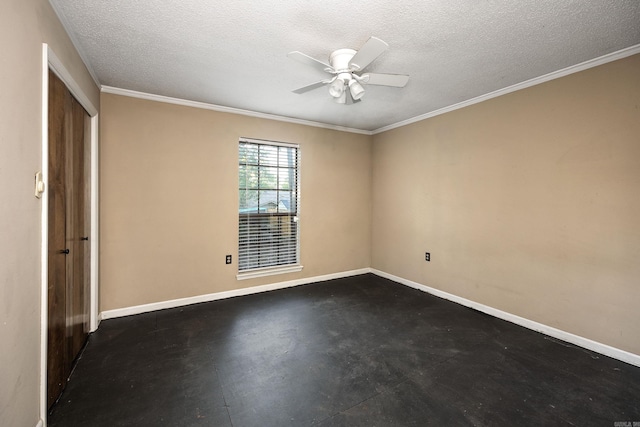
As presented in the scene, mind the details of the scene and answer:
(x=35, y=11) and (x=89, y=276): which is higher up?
(x=35, y=11)

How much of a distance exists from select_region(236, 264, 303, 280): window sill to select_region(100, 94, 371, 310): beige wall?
8 centimetres

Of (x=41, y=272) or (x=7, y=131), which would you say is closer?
(x=7, y=131)

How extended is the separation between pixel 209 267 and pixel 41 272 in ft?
6.66

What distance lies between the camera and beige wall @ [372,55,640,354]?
2.22 metres

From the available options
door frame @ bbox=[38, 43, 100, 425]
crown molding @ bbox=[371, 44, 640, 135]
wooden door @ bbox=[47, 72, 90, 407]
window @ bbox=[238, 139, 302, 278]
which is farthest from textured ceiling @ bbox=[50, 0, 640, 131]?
window @ bbox=[238, 139, 302, 278]

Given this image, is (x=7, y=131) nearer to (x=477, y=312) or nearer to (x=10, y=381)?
(x=10, y=381)

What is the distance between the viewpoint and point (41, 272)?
4.87 ft

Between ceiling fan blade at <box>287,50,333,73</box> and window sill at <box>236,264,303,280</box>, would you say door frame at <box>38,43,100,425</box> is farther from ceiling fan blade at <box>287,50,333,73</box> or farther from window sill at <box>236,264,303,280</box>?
window sill at <box>236,264,303,280</box>

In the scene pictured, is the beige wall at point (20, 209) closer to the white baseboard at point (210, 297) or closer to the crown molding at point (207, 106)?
the crown molding at point (207, 106)

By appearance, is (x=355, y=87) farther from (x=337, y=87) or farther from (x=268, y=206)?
(x=268, y=206)

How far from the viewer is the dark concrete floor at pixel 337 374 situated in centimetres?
165

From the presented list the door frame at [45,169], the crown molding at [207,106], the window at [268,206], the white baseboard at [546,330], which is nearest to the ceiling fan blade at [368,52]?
the door frame at [45,169]

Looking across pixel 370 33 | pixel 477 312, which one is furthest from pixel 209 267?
pixel 477 312

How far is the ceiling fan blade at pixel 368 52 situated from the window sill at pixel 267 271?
2799mm
